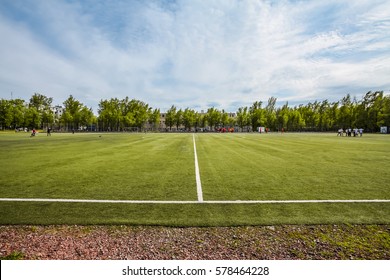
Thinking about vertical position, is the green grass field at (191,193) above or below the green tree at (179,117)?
below

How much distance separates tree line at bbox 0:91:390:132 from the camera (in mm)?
97375

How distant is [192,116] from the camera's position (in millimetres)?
129875

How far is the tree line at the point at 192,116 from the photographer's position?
97375mm

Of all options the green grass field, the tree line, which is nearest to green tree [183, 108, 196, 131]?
the tree line

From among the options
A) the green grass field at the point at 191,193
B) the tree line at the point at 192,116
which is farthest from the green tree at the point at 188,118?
the green grass field at the point at 191,193

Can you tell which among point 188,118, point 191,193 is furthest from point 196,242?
point 188,118

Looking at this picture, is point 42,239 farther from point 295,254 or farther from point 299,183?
point 299,183

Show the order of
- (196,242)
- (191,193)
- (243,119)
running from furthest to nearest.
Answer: (243,119)
(191,193)
(196,242)

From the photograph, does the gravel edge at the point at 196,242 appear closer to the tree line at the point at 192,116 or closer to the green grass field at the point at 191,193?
the green grass field at the point at 191,193

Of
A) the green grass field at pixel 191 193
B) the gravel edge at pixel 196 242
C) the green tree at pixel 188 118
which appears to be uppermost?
the green tree at pixel 188 118

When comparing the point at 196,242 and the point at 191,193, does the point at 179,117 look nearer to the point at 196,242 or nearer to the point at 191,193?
the point at 191,193

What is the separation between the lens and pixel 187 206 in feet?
18.5

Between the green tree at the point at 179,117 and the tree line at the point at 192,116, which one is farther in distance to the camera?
the green tree at the point at 179,117
